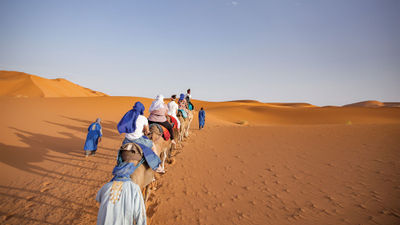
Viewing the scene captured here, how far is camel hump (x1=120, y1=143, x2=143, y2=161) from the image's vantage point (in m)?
2.86

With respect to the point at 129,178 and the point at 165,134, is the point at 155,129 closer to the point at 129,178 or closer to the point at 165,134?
the point at 165,134

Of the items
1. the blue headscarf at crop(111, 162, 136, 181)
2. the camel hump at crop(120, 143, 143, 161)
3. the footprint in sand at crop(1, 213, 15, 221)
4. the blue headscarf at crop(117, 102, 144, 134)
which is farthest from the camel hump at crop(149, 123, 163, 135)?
the footprint in sand at crop(1, 213, 15, 221)

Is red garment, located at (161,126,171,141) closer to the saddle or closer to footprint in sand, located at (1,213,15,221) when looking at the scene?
the saddle

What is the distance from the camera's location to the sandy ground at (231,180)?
3.75 metres

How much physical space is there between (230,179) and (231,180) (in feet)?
0.24

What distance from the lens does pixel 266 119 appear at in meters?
29.9

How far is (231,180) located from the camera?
18.0ft

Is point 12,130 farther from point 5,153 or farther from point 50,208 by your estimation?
point 50,208

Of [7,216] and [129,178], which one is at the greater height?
[129,178]

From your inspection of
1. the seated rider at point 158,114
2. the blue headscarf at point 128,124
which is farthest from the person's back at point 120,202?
the seated rider at point 158,114

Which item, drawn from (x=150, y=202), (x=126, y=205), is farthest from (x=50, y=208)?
(x=126, y=205)

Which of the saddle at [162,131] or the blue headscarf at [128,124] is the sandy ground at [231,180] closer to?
the saddle at [162,131]

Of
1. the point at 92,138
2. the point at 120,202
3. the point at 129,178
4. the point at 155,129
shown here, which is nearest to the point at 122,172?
the point at 129,178

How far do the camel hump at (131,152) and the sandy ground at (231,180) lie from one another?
1.62m
